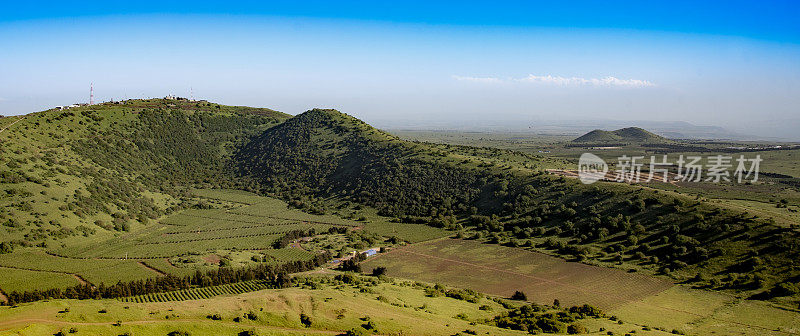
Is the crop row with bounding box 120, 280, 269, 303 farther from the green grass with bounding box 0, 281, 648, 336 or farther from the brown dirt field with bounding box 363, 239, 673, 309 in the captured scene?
the brown dirt field with bounding box 363, 239, 673, 309

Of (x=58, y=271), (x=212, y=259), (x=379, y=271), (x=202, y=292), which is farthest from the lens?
(x=212, y=259)

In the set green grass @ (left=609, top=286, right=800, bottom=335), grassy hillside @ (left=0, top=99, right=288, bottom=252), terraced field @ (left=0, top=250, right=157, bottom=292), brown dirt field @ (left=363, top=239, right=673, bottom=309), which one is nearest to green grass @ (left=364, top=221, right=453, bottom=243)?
brown dirt field @ (left=363, top=239, right=673, bottom=309)

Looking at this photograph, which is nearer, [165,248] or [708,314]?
[708,314]

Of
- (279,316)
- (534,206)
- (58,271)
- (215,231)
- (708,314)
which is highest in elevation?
(534,206)

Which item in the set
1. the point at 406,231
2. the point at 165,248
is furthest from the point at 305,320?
the point at 406,231

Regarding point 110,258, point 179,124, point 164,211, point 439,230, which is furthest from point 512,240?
point 179,124

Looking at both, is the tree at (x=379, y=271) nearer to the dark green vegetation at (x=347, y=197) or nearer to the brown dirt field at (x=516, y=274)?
the brown dirt field at (x=516, y=274)

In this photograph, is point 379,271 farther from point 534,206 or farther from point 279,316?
point 534,206

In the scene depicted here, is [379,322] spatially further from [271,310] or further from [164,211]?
[164,211]
